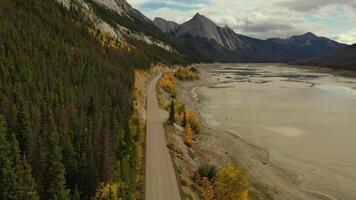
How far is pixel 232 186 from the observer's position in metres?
43.7

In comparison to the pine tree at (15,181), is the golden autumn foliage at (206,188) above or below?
below

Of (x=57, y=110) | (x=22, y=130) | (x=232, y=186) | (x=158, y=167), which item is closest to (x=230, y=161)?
(x=158, y=167)

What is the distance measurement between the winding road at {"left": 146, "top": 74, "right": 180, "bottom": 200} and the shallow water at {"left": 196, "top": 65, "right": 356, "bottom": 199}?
771 inches

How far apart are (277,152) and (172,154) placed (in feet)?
75.9

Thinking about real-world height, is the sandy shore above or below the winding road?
below

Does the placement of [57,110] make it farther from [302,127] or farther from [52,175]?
[302,127]

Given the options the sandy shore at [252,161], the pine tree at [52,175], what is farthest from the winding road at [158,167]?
the pine tree at [52,175]

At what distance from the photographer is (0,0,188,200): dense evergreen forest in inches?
1613

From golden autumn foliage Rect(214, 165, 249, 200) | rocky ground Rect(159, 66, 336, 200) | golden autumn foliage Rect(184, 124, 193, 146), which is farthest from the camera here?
golden autumn foliage Rect(184, 124, 193, 146)

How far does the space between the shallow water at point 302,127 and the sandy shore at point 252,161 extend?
183cm

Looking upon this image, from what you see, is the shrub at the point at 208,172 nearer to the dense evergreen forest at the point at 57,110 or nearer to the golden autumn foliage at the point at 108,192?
the dense evergreen forest at the point at 57,110

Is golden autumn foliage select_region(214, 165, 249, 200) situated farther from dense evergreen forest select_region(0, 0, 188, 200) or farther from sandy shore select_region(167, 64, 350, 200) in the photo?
dense evergreen forest select_region(0, 0, 188, 200)

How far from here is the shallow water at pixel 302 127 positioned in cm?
5859

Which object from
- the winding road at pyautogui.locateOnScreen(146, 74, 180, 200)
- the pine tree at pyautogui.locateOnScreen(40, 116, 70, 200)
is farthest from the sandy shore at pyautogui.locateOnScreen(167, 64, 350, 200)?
the pine tree at pyautogui.locateOnScreen(40, 116, 70, 200)
